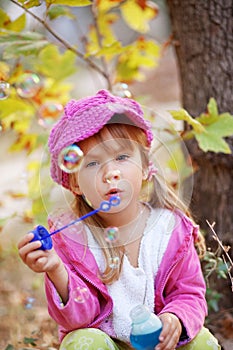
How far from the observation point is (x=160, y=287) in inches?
69.6

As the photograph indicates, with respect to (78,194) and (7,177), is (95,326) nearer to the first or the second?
(78,194)

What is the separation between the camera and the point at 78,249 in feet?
5.76

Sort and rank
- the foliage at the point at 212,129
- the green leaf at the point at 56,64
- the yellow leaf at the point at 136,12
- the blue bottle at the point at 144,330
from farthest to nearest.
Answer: the yellow leaf at the point at 136,12 → the green leaf at the point at 56,64 → the foliage at the point at 212,129 → the blue bottle at the point at 144,330

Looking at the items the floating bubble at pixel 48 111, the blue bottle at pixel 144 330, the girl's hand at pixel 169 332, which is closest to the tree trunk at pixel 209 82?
the floating bubble at pixel 48 111

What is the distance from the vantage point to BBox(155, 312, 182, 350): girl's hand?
159 cm

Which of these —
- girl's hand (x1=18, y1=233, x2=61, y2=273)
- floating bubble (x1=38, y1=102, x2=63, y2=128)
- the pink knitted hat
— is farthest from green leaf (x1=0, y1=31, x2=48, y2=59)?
girl's hand (x1=18, y1=233, x2=61, y2=273)

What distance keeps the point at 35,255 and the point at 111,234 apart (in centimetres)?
24

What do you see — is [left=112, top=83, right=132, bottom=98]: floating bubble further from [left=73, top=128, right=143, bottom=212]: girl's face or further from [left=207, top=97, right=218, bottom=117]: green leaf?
[left=73, top=128, right=143, bottom=212]: girl's face

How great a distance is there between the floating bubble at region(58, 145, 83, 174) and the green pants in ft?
1.41

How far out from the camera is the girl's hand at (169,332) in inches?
62.6

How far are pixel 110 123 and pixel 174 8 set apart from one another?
1.02 m

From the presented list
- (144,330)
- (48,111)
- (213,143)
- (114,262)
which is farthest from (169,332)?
(48,111)

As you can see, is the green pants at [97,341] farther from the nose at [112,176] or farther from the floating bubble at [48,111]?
the floating bubble at [48,111]

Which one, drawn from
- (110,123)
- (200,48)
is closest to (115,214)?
(110,123)
